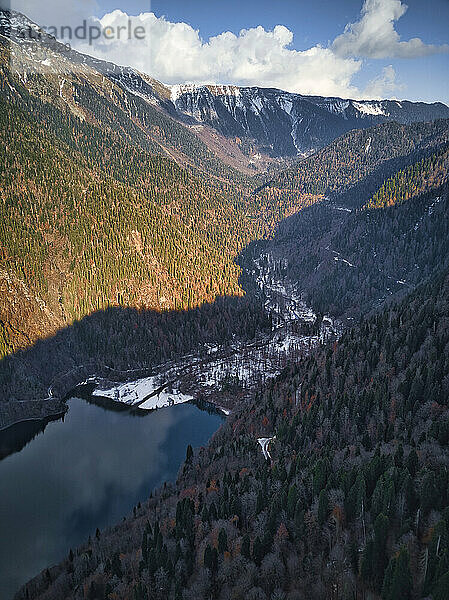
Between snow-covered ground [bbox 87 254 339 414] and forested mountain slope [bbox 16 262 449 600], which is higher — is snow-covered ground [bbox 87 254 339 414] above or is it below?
below

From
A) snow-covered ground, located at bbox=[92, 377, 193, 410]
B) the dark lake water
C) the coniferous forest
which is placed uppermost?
the coniferous forest

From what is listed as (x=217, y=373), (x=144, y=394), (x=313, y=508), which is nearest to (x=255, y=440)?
(x=313, y=508)

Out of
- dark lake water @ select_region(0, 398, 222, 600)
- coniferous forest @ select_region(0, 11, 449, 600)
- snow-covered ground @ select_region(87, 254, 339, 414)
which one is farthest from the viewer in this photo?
snow-covered ground @ select_region(87, 254, 339, 414)

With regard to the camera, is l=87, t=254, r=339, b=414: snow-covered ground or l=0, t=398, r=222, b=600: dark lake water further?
l=87, t=254, r=339, b=414: snow-covered ground

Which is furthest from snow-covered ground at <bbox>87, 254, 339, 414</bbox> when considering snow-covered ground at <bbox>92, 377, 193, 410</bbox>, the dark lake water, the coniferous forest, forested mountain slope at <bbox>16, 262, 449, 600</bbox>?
forested mountain slope at <bbox>16, 262, 449, 600</bbox>

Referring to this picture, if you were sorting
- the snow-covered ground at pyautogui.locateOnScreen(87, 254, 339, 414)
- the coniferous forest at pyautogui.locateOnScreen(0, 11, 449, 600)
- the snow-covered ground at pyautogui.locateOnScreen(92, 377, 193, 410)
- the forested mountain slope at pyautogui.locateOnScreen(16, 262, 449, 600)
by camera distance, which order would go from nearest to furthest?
1. the forested mountain slope at pyautogui.locateOnScreen(16, 262, 449, 600)
2. the coniferous forest at pyautogui.locateOnScreen(0, 11, 449, 600)
3. the snow-covered ground at pyautogui.locateOnScreen(92, 377, 193, 410)
4. the snow-covered ground at pyautogui.locateOnScreen(87, 254, 339, 414)

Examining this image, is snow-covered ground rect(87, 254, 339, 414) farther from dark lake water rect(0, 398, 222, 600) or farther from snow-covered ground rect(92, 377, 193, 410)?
dark lake water rect(0, 398, 222, 600)

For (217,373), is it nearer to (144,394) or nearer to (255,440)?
(144,394)
